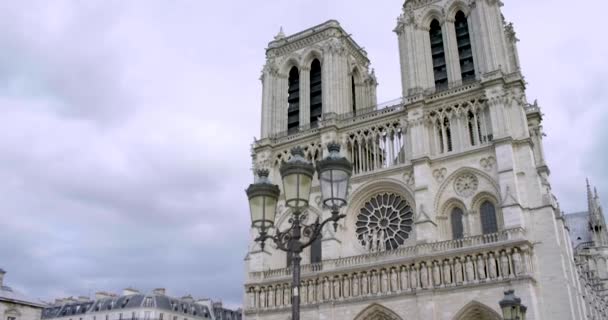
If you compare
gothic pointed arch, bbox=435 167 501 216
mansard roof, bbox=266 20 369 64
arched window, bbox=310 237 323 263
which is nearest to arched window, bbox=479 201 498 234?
gothic pointed arch, bbox=435 167 501 216

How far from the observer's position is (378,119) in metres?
32.8

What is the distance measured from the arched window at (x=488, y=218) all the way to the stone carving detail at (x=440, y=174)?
96.0 inches

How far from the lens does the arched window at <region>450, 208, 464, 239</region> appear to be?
28.6m

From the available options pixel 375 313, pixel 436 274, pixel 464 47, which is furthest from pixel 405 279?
pixel 464 47

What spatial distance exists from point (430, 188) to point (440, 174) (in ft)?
3.21

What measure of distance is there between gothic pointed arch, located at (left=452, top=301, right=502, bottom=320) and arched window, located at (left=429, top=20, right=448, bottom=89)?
1266 centimetres

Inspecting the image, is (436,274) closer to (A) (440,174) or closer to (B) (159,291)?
(A) (440,174)

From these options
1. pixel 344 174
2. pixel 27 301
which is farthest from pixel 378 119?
pixel 344 174

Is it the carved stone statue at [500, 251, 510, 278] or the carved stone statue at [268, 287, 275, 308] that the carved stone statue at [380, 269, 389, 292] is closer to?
the carved stone statue at [500, 251, 510, 278]

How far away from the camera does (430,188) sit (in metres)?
29.4

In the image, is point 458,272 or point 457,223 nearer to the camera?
point 458,272

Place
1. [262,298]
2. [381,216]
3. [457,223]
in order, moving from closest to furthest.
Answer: [457,223], [381,216], [262,298]

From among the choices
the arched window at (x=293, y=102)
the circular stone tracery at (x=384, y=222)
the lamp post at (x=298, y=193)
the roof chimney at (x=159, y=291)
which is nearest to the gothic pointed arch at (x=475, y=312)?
the circular stone tracery at (x=384, y=222)

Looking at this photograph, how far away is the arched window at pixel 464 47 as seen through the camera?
32312 millimetres
